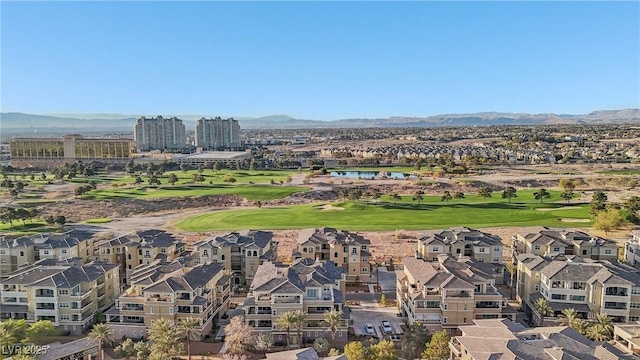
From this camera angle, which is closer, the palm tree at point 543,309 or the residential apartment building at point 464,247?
the palm tree at point 543,309

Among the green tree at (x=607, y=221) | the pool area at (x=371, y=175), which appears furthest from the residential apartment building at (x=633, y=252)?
the pool area at (x=371, y=175)

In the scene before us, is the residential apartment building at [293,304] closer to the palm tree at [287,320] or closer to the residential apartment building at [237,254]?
the palm tree at [287,320]

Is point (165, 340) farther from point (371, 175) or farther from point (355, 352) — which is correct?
point (371, 175)

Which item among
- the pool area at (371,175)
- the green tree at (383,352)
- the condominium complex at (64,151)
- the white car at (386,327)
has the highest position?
the condominium complex at (64,151)

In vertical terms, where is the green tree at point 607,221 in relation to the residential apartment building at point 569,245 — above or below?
below

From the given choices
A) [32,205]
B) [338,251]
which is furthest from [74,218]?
[338,251]

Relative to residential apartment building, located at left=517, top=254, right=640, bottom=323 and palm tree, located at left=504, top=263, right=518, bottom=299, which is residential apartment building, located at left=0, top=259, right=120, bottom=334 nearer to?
residential apartment building, located at left=517, top=254, right=640, bottom=323

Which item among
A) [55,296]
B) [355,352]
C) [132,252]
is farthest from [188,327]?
[132,252]
